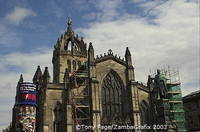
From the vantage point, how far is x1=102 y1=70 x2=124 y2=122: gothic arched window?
41925 millimetres

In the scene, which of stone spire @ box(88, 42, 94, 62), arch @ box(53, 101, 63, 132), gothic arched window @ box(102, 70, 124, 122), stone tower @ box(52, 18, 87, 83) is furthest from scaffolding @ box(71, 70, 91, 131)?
stone tower @ box(52, 18, 87, 83)

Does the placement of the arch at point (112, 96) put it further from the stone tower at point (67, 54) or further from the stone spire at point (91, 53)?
the stone tower at point (67, 54)

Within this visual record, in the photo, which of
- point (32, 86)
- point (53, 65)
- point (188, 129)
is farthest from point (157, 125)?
point (53, 65)

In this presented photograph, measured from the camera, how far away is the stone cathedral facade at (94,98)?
38969 mm

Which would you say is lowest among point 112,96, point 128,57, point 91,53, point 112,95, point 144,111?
point 144,111

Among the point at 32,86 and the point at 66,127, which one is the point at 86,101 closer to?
the point at 66,127

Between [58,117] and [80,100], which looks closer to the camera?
[58,117]

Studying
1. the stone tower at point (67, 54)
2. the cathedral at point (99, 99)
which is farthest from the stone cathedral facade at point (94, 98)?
the stone tower at point (67, 54)

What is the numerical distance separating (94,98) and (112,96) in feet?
13.4

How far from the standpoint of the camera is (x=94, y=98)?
39938 millimetres

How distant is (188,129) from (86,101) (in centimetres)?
2271

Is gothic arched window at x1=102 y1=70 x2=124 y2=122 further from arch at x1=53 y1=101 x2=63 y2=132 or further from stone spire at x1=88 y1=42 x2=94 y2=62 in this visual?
arch at x1=53 y1=101 x2=63 y2=132

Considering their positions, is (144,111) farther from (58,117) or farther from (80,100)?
(58,117)

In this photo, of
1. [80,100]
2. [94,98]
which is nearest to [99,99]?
[94,98]
